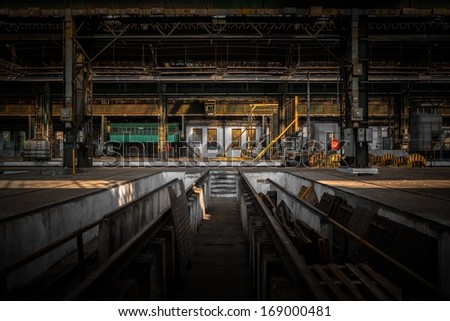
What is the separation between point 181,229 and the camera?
5398 millimetres

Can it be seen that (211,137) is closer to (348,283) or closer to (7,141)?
(7,141)

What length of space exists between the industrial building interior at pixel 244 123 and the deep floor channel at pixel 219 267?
0.44 feet

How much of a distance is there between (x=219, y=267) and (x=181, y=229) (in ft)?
3.24

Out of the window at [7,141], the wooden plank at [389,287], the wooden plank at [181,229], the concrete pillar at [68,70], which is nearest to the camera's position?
the wooden plank at [389,287]

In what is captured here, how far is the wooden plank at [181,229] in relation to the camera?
5.05 m

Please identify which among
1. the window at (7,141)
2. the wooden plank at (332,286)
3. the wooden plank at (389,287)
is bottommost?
the wooden plank at (389,287)

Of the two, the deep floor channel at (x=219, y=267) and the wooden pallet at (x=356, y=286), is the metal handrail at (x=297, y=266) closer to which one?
the wooden pallet at (x=356, y=286)

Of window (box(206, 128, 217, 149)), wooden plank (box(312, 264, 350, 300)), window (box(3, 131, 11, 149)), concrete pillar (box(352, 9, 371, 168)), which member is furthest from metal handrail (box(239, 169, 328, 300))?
window (box(3, 131, 11, 149))

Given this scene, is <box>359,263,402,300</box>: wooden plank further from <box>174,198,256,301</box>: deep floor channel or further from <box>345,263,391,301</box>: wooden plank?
<box>174,198,256,301</box>: deep floor channel

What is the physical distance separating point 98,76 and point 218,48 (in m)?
8.33

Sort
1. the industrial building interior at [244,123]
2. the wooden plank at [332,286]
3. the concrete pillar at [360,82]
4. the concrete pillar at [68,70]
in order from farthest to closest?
1. the concrete pillar at [68,70]
2. the concrete pillar at [360,82]
3. the industrial building interior at [244,123]
4. the wooden plank at [332,286]

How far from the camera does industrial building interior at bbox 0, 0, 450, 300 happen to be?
4266 millimetres

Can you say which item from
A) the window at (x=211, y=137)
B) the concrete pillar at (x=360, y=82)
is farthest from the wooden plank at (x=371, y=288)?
the window at (x=211, y=137)

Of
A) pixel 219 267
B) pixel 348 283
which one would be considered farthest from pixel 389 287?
pixel 219 267
